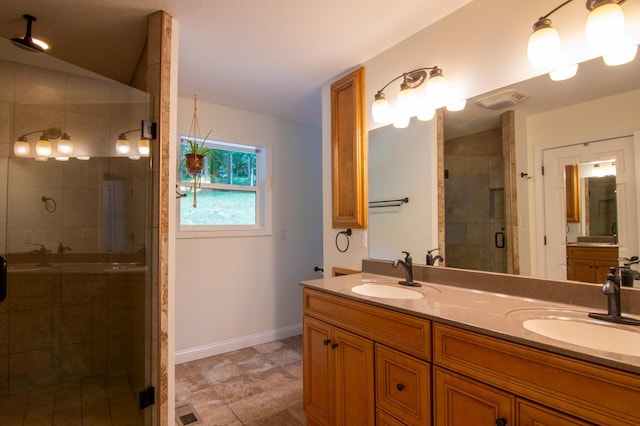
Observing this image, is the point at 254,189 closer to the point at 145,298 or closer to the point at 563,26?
the point at 145,298

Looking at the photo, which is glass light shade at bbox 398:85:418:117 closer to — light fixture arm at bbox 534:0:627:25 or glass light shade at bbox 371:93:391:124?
glass light shade at bbox 371:93:391:124

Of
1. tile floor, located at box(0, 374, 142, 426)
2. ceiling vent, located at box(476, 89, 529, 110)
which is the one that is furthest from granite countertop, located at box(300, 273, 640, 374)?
tile floor, located at box(0, 374, 142, 426)

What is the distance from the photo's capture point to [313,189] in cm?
374

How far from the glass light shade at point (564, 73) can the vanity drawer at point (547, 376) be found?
118 cm

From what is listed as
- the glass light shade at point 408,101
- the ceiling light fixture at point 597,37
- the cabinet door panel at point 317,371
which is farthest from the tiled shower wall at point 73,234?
the ceiling light fixture at point 597,37

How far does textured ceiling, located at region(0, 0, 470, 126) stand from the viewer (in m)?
1.71

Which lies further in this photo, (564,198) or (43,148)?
(43,148)

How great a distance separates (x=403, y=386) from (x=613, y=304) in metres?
0.80

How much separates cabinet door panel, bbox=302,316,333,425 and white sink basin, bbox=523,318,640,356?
0.94m

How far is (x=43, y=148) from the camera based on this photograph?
1948mm

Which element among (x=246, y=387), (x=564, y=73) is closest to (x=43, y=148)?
(x=246, y=387)

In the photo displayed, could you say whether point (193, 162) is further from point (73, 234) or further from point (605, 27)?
point (605, 27)

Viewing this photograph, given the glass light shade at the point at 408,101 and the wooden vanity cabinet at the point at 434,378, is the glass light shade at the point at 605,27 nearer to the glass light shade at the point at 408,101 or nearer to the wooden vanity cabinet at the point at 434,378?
the glass light shade at the point at 408,101

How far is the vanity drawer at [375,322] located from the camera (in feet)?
4.01
